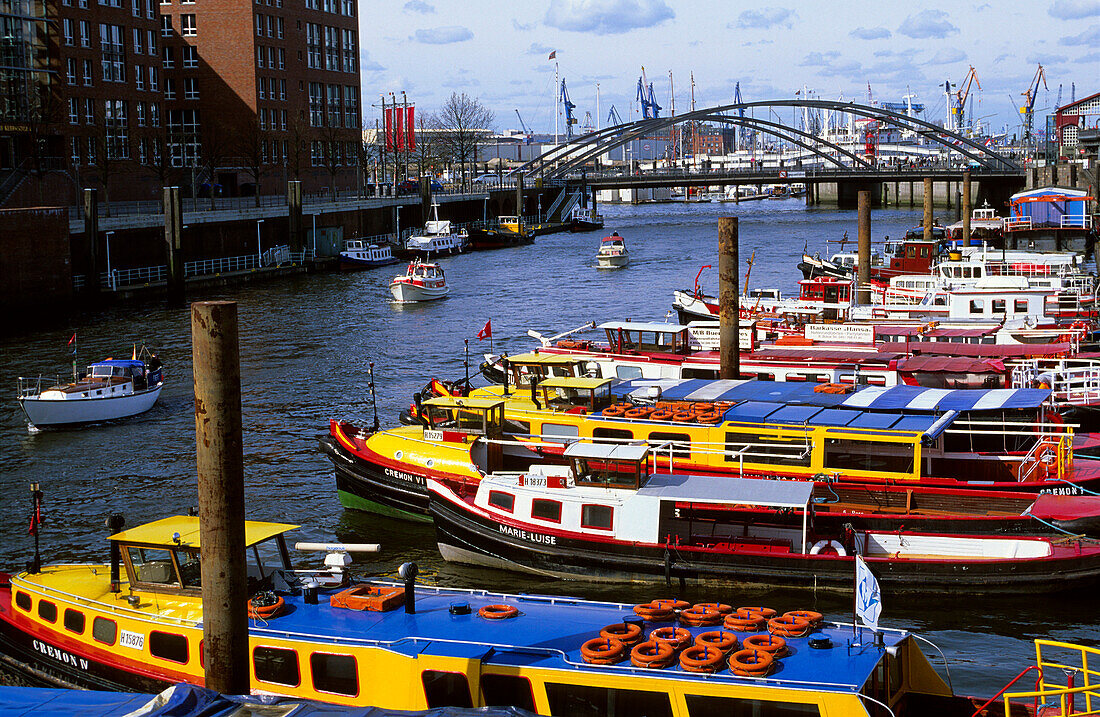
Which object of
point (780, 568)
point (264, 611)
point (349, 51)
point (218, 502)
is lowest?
point (780, 568)

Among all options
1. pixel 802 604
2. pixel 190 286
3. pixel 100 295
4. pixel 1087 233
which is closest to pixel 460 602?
pixel 802 604

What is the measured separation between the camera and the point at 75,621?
17.1 m

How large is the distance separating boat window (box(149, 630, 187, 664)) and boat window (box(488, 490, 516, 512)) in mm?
8490

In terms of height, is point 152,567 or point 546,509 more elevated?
point 152,567

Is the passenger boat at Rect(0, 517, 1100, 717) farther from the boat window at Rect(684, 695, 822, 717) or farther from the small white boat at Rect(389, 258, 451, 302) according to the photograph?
the small white boat at Rect(389, 258, 451, 302)

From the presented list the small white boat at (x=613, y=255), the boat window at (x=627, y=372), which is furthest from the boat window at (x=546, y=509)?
the small white boat at (x=613, y=255)

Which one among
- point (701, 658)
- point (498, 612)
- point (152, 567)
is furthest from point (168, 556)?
point (701, 658)

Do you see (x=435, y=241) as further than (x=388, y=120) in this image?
No

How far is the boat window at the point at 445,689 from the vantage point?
14828 mm

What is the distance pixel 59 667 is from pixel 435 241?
297 ft

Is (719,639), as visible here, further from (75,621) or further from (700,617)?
(75,621)

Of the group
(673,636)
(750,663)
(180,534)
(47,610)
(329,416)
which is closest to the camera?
(750,663)

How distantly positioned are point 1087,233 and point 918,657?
71.4 m

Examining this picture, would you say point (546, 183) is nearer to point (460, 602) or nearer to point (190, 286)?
point (190, 286)
